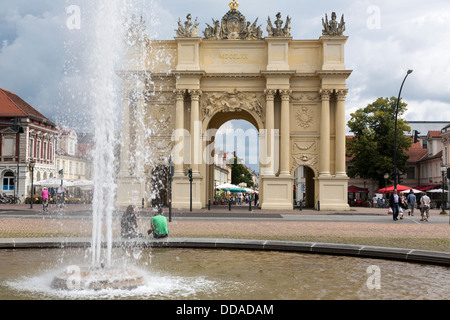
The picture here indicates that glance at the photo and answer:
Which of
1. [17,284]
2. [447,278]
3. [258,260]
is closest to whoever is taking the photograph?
[17,284]

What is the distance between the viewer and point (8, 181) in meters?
62.2

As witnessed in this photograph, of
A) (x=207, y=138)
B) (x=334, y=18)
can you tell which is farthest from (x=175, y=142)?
(x=334, y=18)

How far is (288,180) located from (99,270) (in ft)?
110

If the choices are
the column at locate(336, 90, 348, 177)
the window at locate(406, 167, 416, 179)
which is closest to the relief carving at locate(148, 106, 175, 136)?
the column at locate(336, 90, 348, 177)

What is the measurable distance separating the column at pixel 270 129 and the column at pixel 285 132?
29.3 inches

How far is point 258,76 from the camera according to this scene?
43188 mm

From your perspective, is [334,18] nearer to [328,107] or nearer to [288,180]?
[328,107]

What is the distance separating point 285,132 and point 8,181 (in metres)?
37.1

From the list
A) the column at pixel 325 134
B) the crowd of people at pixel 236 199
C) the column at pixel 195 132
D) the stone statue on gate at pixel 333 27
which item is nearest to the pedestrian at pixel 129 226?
the crowd of people at pixel 236 199

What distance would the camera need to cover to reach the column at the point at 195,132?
42656 mm

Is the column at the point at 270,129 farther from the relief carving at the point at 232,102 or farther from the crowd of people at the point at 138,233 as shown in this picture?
the crowd of people at the point at 138,233

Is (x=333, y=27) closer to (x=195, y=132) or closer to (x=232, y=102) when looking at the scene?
(x=232, y=102)

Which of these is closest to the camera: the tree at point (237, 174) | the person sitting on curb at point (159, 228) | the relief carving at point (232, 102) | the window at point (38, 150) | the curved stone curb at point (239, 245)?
the curved stone curb at point (239, 245)

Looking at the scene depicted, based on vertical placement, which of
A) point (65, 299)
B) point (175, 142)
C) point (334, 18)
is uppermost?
point (334, 18)
